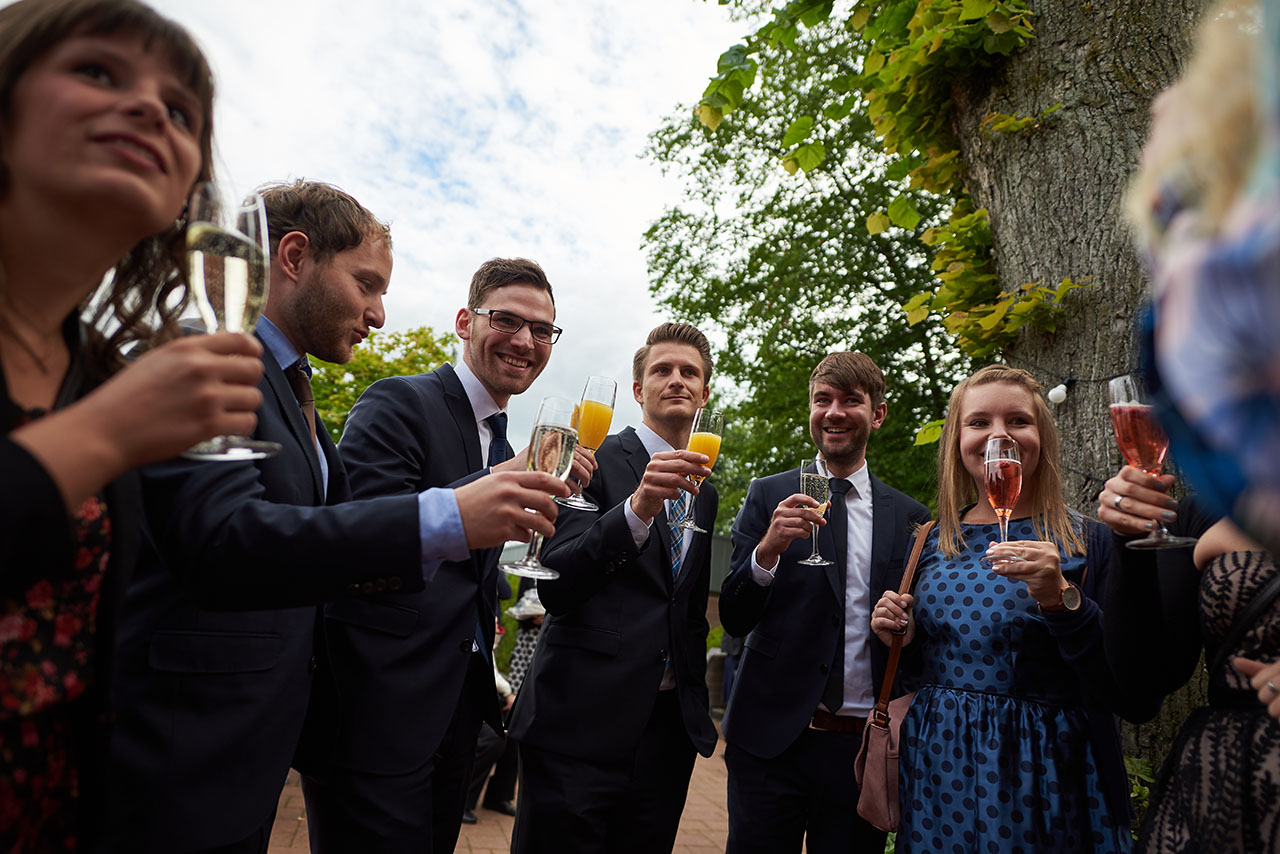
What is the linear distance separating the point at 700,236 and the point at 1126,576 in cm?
1409

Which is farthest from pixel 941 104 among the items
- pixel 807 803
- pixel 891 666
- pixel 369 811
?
pixel 369 811

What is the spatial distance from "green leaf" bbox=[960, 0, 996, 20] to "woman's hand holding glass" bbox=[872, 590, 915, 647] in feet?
8.71

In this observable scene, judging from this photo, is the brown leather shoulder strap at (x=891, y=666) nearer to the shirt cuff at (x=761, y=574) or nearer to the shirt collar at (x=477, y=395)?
the shirt cuff at (x=761, y=574)

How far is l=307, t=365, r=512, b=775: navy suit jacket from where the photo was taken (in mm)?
2188

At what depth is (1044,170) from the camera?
3.56m

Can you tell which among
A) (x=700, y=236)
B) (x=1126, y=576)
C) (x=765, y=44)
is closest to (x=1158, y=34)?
(x=765, y=44)

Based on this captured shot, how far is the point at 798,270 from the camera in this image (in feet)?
43.6

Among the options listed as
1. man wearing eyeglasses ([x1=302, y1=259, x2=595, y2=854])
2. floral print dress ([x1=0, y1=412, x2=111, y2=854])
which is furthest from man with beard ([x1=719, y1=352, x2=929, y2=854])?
floral print dress ([x1=0, y1=412, x2=111, y2=854])

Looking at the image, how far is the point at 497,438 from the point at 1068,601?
1.95 m

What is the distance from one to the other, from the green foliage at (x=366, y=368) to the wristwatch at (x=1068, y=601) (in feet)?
34.4

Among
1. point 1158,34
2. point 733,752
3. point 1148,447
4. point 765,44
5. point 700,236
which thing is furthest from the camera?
point 700,236

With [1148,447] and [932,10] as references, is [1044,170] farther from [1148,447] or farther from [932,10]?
[1148,447]

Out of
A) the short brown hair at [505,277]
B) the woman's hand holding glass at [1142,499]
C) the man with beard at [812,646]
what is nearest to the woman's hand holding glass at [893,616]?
the man with beard at [812,646]

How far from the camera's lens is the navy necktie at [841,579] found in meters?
3.07
